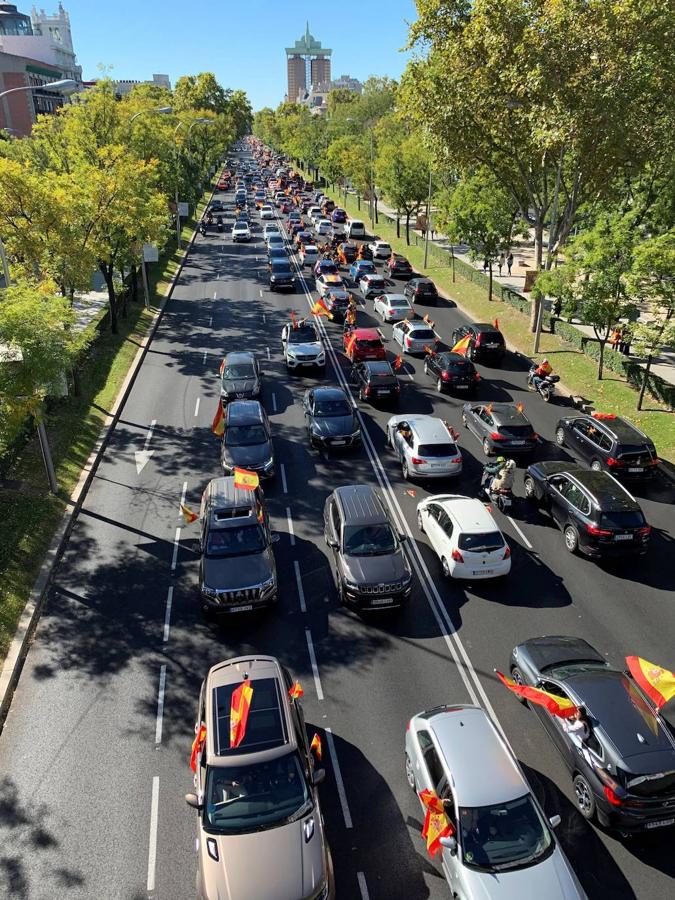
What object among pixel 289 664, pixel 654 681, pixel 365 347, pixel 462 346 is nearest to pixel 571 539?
pixel 654 681

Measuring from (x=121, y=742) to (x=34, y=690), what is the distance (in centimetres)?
242

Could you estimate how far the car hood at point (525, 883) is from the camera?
761 centimetres

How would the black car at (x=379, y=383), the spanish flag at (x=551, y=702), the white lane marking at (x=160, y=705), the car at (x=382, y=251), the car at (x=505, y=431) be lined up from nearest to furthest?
the spanish flag at (x=551, y=702), the white lane marking at (x=160, y=705), the car at (x=505, y=431), the black car at (x=379, y=383), the car at (x=382, y=251)

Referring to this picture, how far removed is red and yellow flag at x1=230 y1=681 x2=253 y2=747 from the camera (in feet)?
30.2

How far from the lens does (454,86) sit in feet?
92.0

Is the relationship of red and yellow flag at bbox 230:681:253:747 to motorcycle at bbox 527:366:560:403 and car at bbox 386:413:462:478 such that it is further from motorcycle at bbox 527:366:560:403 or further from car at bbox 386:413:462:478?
motorcycle at bbox 527:366:560:403

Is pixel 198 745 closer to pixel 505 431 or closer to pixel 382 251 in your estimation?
pixel 505 431

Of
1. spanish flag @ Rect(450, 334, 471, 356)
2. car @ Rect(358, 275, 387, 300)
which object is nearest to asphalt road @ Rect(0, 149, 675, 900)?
spanish flag @ Rect(450, 334, 471, 356)

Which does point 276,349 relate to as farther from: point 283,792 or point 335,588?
point 283,792

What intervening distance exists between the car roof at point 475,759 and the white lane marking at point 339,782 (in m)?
1.87

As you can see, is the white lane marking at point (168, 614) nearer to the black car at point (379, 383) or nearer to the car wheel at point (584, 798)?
the car wheel at point (584, 798)

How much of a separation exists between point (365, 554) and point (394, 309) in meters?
23.7

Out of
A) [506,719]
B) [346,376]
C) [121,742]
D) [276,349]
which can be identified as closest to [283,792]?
[121,742]

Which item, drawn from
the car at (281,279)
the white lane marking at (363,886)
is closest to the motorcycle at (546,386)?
the white lane marking at (363,886)
